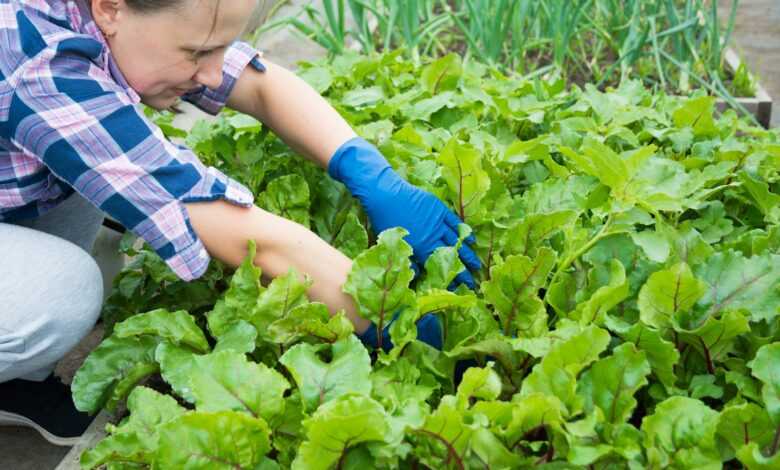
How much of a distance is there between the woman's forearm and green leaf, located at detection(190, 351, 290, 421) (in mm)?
255

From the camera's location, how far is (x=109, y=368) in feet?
4.75

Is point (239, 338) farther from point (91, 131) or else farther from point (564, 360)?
point (564, 360)

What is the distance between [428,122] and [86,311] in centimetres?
93

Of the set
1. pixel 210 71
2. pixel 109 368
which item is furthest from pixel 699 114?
pixel 109 368

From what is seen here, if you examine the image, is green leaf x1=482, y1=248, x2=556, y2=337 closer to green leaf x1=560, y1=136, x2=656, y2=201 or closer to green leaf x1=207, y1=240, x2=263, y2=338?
green leaf x1=560, y1=136, x2=656, y2=201

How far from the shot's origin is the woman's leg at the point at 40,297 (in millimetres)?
1535

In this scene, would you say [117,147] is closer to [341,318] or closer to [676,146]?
[341,318]

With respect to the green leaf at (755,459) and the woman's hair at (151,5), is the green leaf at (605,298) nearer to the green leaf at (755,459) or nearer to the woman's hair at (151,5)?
the green leaf at (755,459)

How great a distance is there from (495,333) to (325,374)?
1.04 ft

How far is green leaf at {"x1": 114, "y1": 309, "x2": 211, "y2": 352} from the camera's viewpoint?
54.9 inches

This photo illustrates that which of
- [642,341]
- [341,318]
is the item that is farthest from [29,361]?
[642,341]

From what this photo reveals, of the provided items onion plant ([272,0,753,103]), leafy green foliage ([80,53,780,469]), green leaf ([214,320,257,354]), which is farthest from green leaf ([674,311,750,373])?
onion plant ([272,0,753,103])

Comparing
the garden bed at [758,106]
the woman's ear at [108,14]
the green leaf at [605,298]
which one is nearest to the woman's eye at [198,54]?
the woman's ear at [108,14]

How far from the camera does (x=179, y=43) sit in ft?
4.43
